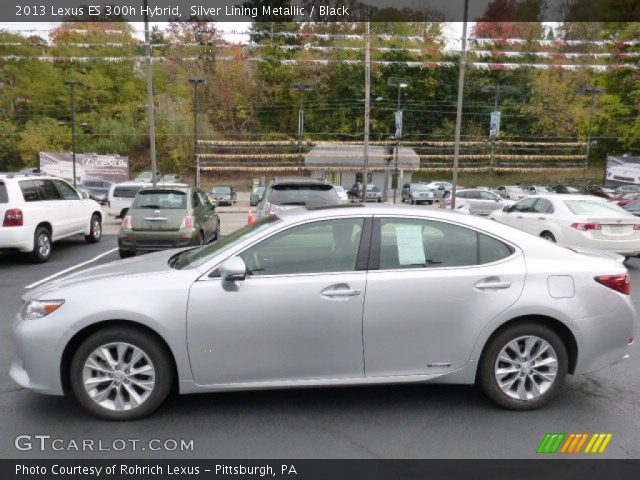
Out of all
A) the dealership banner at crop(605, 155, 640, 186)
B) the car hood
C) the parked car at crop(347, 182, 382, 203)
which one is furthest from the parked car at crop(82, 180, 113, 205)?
the dealership banner at crop(605, 155, 640, 186)

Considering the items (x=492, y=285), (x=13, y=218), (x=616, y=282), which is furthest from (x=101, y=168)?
(x=616, y=282)

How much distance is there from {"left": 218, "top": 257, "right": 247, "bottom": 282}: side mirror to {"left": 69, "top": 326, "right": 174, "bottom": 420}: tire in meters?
0.70

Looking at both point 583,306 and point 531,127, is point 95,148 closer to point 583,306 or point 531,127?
point 531,127

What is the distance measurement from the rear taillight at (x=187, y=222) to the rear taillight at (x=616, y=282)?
→ 26.5ft

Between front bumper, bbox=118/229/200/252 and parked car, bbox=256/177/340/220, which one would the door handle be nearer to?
parked car, bbox=256/177/340/220

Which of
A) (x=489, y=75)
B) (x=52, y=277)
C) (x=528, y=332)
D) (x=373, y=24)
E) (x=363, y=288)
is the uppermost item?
(x=373, y=24)

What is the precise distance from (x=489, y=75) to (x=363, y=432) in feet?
252

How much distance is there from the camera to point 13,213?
980 centimetres

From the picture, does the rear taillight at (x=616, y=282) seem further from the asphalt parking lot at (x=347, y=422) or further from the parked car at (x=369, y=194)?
the parked car at (x=369, y=194)
